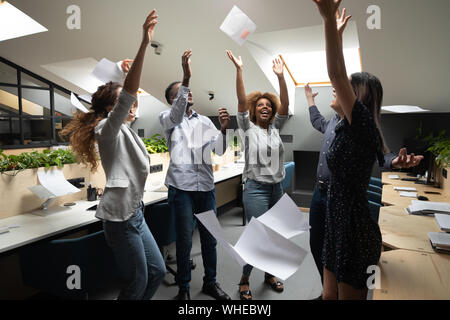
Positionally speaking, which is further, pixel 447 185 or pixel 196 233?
pixel 196 233

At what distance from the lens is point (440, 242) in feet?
4.17

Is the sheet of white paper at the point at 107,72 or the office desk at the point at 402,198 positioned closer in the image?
the sheet of white paper at the point at 107,72

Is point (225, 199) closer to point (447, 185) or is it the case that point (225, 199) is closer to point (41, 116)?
point (447, 185)

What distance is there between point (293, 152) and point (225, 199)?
5.09 feet

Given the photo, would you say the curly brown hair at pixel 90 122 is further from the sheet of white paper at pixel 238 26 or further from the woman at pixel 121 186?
the sheet of white paper at pixel 238 26

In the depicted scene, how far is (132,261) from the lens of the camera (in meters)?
1.26

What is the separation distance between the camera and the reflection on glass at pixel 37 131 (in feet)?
20.3

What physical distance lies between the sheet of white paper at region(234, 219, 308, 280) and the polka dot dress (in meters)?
0.37

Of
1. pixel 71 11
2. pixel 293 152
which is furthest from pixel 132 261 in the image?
pixel 293 152

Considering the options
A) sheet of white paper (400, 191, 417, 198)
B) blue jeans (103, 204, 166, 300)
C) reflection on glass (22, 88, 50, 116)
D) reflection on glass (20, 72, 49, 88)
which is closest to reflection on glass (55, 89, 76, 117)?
reflection on glass (22, 88, 50, 116)

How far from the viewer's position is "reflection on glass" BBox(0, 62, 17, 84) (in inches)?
230

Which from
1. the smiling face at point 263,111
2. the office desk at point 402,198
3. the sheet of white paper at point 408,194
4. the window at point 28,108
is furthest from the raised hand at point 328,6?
the window at point 28,108

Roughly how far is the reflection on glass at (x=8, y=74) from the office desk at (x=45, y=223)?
5.34 metres

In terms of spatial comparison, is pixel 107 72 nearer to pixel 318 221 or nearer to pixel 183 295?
pixel 318 221
